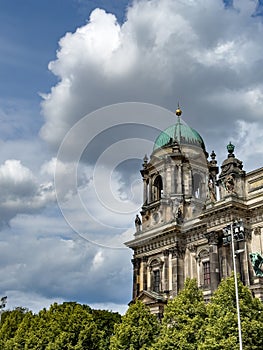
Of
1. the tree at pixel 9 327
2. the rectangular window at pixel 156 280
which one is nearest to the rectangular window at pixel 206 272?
the rectangular window at pixel 156 280

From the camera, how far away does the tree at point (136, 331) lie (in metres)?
48.2

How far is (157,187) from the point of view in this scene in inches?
2904

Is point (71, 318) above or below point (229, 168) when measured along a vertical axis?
below

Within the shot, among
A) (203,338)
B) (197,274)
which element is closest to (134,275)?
(197,274)

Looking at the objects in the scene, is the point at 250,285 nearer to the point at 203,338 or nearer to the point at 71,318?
the point at 203,338

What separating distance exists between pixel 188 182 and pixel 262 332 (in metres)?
33.4

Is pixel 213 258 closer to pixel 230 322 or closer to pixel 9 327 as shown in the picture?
pixel 230 322

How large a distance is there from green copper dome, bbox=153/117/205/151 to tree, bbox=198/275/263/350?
35388 millimetres

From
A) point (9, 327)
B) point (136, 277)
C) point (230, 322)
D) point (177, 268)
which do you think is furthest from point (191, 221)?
point (9, 327)

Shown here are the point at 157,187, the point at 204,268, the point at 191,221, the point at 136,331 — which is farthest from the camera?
the point at 157,187

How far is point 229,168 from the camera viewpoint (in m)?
58.0

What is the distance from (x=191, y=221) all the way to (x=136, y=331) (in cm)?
1912

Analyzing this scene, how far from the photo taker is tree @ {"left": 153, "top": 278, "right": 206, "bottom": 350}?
43625 millimetres

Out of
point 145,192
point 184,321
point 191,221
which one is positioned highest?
point 145,192
